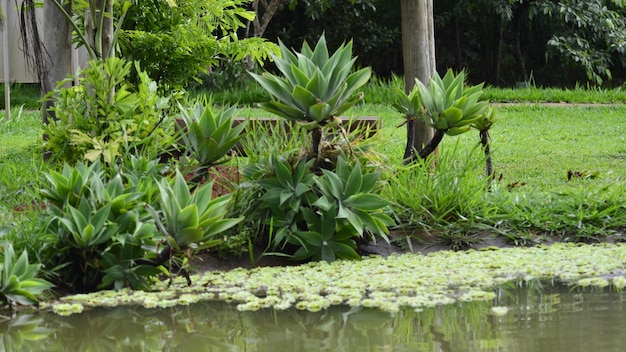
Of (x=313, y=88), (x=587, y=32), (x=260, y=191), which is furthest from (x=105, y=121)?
(x=587, y=32)

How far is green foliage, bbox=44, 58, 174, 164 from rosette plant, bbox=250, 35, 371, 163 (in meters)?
0.83

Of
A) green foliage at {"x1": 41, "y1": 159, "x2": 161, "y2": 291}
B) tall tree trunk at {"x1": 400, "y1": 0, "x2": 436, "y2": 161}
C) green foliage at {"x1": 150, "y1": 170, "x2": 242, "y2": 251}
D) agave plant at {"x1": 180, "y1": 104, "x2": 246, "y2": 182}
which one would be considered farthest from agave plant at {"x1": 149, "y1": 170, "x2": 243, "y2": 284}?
tall tree trunk at {"x1": 400, "y1": 0, "x2": 436, "y2": 161}

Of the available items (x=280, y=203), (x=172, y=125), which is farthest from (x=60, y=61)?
(x=280, y=203)

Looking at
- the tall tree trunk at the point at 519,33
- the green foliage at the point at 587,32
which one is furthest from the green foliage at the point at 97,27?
the tall tree trunk at the point at 519,33

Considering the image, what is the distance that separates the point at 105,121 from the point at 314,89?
126 centimetres

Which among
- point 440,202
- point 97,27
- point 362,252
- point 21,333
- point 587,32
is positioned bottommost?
point 362,252

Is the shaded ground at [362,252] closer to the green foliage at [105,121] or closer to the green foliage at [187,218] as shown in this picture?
the green foliage at [187,218]

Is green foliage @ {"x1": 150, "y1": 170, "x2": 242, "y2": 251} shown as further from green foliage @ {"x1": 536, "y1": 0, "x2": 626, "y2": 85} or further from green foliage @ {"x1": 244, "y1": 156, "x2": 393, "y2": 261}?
green foliage @ {"x1": 536, "y1": 0, "x2": 626, "y2": 85}

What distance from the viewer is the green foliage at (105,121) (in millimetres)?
4922

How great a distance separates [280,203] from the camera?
15.5 ft

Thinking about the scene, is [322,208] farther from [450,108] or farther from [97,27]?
[97,27]

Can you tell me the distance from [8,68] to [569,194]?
638cm

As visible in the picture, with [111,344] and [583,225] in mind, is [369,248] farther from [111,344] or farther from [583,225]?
[111,344]

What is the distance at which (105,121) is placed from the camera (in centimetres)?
500
